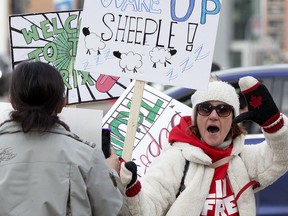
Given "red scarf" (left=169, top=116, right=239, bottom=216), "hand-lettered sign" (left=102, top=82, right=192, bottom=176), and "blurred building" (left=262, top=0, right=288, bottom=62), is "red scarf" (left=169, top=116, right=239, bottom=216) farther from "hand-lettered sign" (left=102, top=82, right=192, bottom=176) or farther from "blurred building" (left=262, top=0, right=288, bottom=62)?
"blurred building" (left=262, top=0, right=288, bottom=62)

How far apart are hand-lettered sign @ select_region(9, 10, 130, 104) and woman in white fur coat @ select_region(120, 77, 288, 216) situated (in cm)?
57

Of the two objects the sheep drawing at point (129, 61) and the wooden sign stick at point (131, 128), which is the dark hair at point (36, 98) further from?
the sheep drawing at point (129, 61)

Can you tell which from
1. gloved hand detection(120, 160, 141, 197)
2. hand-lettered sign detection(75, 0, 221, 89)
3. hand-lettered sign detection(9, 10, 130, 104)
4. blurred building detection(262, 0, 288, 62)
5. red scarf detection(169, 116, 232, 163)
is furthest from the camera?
blurred building detection(262, 0, 288, 62)

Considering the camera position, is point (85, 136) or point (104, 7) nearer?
point (85, 136)

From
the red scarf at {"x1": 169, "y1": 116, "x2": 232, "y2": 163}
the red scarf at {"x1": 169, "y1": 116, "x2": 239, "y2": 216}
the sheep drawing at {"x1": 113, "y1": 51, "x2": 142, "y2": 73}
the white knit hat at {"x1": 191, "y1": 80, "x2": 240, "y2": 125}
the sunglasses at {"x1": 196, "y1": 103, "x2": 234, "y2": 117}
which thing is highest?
the sheep drawing at {"x1": 113, "y1": 51, "x2": 142, "y2": 73}

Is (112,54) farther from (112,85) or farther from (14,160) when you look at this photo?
(14,160)

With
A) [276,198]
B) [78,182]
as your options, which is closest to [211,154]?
[78,182]

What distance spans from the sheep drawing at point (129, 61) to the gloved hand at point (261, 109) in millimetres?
543

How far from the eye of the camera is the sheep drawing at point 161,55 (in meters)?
4.78

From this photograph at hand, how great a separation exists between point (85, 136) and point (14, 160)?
563mm

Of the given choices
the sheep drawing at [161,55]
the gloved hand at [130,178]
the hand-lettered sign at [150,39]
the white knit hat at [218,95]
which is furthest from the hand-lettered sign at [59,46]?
the gloved hand at [130,178]

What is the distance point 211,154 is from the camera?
15.2ft

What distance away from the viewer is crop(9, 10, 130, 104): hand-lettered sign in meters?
5.06

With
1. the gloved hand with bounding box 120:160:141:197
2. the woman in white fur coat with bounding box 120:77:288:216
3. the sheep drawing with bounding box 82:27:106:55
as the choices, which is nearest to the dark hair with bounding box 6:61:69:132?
the gloved hand with bounding box 120:160:141:197
